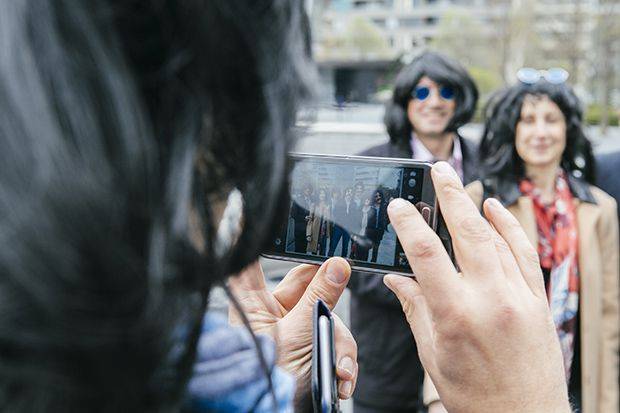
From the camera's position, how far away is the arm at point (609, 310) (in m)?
2.67

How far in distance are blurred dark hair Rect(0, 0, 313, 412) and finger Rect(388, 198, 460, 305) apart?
384 mm

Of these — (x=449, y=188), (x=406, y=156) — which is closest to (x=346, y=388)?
(x=449, y=188)

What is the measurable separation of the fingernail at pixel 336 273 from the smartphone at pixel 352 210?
4.5 inches

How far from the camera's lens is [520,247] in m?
0.99

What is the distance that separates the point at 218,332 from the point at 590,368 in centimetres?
235

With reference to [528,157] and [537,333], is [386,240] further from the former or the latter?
[528,157]

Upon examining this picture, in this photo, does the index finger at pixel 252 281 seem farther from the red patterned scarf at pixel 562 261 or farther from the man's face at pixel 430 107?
the man's face at pixel 430 107

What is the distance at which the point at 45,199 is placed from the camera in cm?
49

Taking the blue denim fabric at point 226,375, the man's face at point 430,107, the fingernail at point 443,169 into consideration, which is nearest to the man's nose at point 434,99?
the man's face at point 430,107

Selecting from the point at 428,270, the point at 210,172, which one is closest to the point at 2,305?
the point at 210,172

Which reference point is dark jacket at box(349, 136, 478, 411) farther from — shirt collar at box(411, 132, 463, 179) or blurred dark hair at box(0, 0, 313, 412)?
blurred dark hair at box(0, 0, 313, 412)

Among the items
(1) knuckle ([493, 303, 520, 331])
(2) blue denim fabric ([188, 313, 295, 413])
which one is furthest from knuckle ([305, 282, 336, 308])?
(2) blue denim fabric ([188, 313, 295, 413])

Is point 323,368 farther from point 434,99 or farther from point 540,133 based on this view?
point 434,99

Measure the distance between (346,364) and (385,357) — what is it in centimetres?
188
